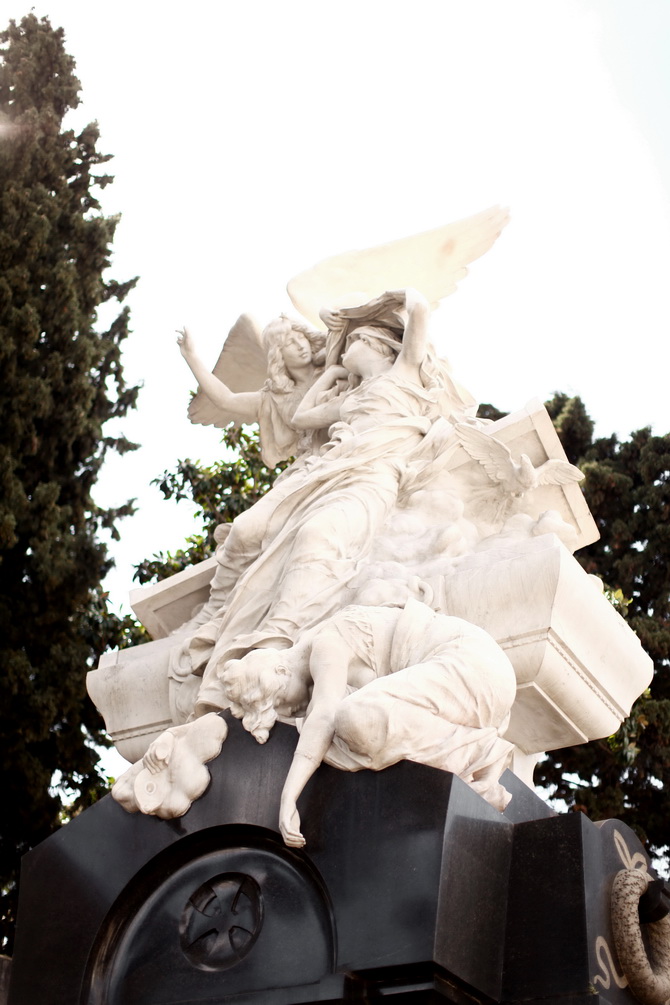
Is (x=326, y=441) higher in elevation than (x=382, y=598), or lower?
higher

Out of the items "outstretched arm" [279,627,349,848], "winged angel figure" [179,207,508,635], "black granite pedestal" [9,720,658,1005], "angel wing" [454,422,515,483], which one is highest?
"winged angel figure" [179,207,508,635]

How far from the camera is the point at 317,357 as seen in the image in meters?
6.48

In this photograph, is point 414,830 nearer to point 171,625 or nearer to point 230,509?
point 171,625

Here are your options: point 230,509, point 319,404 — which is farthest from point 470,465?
point 230,509

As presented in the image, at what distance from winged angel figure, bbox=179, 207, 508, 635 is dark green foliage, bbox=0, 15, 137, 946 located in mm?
4108

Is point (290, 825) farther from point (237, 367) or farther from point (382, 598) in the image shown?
point (237, 367)

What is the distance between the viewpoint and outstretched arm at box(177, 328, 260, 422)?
6.73 meters

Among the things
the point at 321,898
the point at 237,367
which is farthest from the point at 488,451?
the point at 321,898

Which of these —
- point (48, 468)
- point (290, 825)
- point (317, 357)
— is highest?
point (48, 468)

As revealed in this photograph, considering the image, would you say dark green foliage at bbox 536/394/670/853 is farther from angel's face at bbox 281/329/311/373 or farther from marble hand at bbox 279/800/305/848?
marble hand at bbox 279/800/305/848

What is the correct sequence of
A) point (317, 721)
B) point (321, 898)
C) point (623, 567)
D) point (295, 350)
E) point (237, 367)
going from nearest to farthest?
1. point (321, 898)
2. point (317, 721)
3. point (295, 350)
4. point (237, 367)
5. point (623, 567)

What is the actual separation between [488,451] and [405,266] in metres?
1.83

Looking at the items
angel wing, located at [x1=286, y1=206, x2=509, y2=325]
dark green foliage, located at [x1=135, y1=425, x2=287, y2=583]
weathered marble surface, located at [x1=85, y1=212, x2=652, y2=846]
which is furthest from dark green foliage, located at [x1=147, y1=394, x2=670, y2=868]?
weathered marble surface, located at [x1=85, y1=212, x2=652, y2=846]

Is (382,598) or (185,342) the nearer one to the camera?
(382,598)
